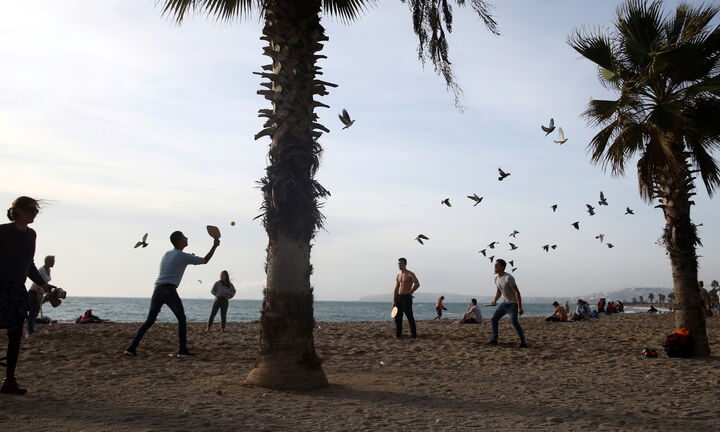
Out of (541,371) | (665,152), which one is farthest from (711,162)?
(541,371)

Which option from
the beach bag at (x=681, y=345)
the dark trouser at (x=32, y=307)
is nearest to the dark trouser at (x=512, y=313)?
the beach bag at (x=681, y=345)

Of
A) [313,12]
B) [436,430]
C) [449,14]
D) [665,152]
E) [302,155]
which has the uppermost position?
[449,14]

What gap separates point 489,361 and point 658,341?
5.43 meters

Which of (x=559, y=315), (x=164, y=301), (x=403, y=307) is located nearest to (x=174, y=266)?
(x=164, y=301)

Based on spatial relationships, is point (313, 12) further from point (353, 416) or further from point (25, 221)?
point (353, 416)

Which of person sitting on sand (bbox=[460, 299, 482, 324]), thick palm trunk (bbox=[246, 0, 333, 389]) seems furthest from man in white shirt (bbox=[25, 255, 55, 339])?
person sitting on sand (bbox=[460, 299, 482, 324])

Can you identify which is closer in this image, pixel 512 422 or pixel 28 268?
pixel 512 422

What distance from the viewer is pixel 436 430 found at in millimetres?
4500

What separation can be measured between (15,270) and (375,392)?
3.78 m

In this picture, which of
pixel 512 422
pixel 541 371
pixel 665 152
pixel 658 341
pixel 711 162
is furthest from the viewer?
pixel 658 341

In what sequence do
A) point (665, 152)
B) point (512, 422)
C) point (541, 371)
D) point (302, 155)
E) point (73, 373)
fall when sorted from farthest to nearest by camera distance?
point (665, 152) → point (541, 371) → point (73, 373) → point (302, 155) → point (512, 422)

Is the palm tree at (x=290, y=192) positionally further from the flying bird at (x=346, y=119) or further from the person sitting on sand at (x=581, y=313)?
the person sitting on sand at (x=581, y=313)

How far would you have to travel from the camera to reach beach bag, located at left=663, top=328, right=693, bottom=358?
29.4 ft

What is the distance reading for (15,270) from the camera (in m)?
5.39
